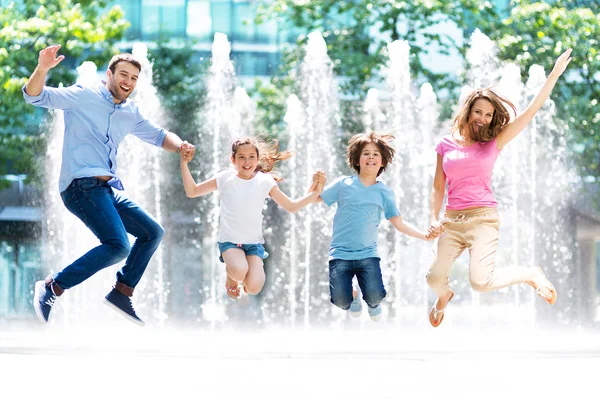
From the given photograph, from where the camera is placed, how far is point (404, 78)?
20.0 meters

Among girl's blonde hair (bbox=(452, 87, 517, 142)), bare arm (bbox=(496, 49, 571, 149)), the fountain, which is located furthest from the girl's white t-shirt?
the fountain

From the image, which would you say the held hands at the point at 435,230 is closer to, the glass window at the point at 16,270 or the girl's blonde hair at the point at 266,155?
the girl's blonde hair at the point at 266,155

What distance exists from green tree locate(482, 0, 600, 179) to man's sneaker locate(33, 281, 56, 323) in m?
14.5

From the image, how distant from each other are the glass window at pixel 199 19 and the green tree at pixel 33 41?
1248 centimetres

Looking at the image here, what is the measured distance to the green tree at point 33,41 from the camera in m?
19.2

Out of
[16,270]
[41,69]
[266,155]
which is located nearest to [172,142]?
[266,155]

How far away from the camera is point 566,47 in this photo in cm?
2008

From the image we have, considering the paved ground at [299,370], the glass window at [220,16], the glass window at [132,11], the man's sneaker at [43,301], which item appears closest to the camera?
the man's sneaker at [43,301]

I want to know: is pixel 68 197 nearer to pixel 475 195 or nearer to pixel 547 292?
pixel 475 195

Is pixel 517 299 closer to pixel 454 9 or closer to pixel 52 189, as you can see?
pixel 454 9

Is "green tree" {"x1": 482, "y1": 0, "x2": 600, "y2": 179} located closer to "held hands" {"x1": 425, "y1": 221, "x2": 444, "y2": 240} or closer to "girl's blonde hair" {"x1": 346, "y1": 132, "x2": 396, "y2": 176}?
"girl's blonde hair" {"x1": 346, "y1": 132, "x2": 396, "y2": 176}

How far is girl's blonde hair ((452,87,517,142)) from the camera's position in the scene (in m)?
7.06

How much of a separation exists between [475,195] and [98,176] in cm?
256

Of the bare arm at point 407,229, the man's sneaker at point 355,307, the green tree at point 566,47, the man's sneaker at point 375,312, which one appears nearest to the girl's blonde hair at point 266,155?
the bare arm at point 407,229
